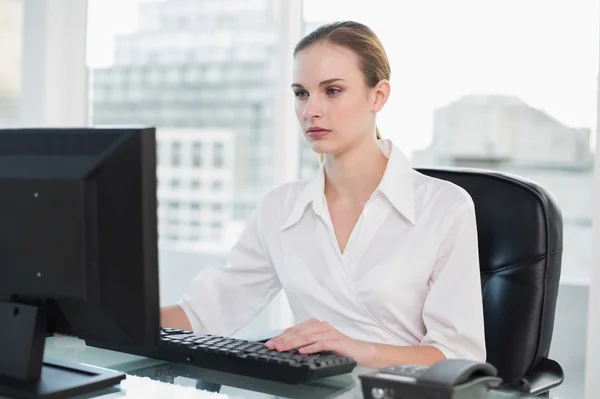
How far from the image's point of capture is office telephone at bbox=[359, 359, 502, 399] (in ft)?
3.37

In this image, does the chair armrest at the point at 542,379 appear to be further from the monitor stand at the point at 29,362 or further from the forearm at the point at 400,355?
the monitor stand at the point at 29,362

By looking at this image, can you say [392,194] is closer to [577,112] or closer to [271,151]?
[577,112]

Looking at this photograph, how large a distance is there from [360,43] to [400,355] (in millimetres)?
814

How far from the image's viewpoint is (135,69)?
367 cm

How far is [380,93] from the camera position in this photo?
6.47 ft

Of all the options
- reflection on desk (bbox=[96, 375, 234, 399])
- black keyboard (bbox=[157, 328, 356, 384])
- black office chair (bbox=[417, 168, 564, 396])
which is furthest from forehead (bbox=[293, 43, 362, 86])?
reflection on desk (bbox=[96, 375, 234, 399])

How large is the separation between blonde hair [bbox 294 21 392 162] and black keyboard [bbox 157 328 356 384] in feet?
2.79

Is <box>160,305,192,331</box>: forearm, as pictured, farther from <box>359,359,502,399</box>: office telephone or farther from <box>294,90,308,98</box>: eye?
<box>359,359,502,399</box>: office telephone

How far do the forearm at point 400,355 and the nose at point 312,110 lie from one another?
0.58 meters

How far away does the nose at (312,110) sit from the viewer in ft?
5.98

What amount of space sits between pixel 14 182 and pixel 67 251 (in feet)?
0.49

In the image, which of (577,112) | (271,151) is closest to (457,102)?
(577,112)

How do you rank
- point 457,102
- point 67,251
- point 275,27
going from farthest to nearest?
point 275,27 → point 457,102 → point 67,251

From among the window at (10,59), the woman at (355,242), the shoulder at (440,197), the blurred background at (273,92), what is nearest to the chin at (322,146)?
the woman at (355,242)
